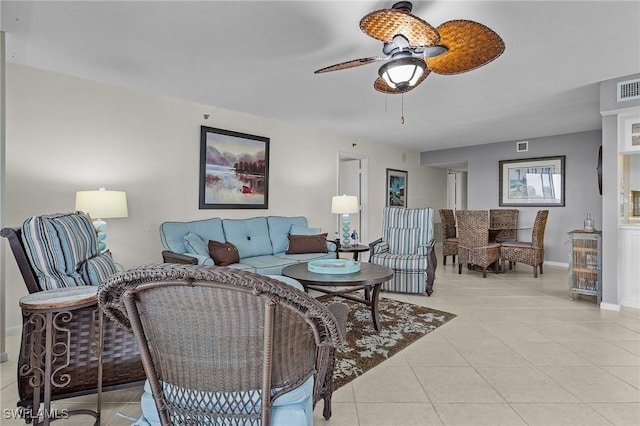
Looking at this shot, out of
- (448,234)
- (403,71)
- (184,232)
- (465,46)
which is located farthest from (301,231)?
(465,46)

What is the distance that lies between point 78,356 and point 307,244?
3.03m

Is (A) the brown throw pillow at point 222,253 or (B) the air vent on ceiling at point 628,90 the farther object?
(A) the brown throw pillow at point 222,253

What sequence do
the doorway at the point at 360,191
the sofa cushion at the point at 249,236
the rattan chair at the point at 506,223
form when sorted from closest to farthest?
1. the sofa cushion at the point at 249,236
2. the rattan chair at the point at 506,223
3. the doorway at the point at 360,191

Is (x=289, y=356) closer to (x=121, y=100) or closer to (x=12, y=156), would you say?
(x=12, y=156)

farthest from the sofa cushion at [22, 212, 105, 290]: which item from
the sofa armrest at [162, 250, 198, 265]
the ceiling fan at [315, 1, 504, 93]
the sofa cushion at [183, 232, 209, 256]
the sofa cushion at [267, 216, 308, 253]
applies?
the sofa cushion at [267, 216, 308, 253]

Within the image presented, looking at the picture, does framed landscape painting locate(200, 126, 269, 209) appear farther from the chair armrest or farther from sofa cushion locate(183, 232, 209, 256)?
the chair armrest

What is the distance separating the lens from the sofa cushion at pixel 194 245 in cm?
360

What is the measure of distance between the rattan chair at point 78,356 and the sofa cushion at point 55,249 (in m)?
0.02

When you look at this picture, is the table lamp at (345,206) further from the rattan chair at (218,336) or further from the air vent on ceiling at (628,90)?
the rattan chair at (218,336)

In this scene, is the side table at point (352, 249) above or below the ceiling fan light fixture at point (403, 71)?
below

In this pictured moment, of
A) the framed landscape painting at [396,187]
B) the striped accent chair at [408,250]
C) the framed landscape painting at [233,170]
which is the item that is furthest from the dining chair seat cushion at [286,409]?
the framed landscape painting at [396,187]

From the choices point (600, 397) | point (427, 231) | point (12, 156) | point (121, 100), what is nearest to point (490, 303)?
point (427, 231)

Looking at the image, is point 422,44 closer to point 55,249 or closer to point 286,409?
point 286,409

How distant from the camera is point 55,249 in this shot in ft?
6.25
